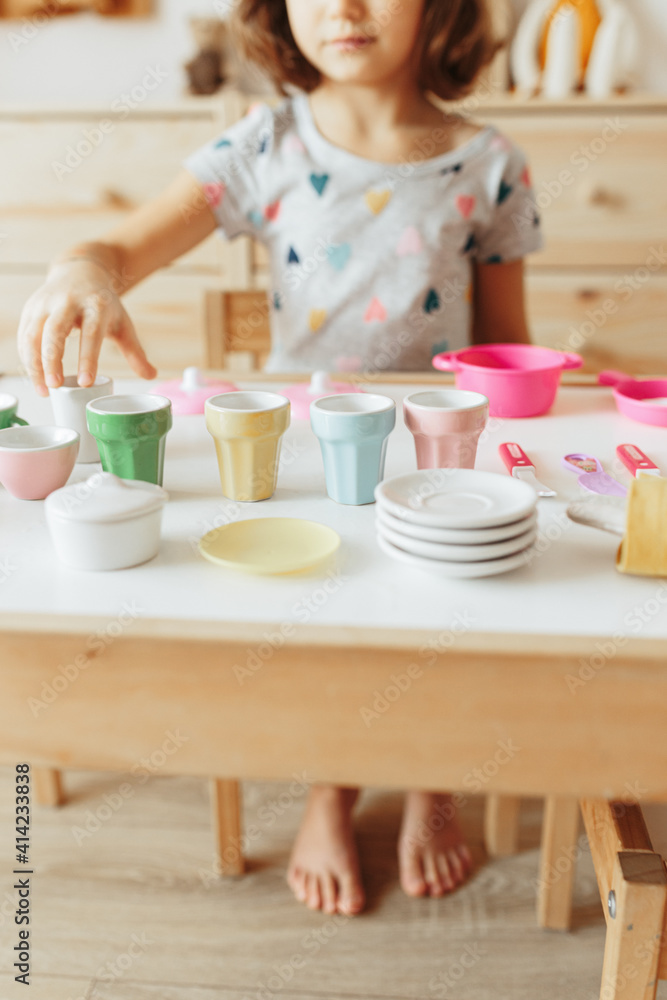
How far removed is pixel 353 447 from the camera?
64 centimetres

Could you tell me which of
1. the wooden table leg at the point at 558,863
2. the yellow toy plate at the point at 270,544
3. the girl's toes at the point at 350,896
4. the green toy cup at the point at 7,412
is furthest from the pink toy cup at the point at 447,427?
the girl's toes at the point at 350,896

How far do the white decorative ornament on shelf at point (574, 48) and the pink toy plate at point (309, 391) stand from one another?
1.67 meters

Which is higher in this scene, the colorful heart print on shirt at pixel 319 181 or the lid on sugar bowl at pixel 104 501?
the colorful heart print on shirt at pixel 319 181

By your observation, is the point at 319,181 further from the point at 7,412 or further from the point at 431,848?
the point at 431,848

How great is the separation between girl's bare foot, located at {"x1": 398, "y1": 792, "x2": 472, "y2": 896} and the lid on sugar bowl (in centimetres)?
79

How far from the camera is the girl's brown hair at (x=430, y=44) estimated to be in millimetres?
1355

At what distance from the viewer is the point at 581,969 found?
1.00 m

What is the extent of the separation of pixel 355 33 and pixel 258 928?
1.24 meters

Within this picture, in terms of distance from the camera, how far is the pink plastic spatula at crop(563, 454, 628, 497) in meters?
0.69

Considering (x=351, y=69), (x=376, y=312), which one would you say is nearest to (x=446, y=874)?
(x=376, y=312)

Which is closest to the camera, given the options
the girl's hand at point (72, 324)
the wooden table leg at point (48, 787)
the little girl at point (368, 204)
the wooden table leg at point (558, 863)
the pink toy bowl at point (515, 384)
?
the girl's hand at point (72, 324)

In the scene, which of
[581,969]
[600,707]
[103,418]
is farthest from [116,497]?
[581,969]

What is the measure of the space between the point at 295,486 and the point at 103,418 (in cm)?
17

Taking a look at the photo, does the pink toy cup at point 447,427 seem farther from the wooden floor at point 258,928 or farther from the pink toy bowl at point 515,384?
the wooden floor at point 258,928
